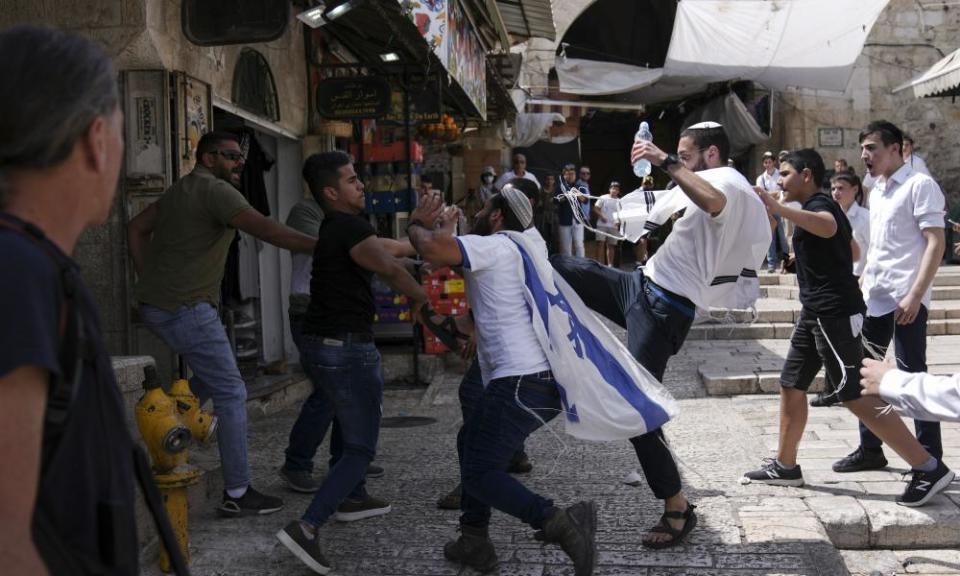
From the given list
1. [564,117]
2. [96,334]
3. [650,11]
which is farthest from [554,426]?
[650,11]

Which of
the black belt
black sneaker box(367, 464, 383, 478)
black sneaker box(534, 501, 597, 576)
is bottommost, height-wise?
black sneaker box(367, 464, 383, 478)

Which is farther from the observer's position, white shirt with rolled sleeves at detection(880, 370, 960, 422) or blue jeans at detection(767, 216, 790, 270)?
blue jeans at detection(767, 216, 790, 270)

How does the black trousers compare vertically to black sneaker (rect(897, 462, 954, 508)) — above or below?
above

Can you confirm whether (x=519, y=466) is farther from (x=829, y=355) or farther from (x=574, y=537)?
(x=574, y=537)

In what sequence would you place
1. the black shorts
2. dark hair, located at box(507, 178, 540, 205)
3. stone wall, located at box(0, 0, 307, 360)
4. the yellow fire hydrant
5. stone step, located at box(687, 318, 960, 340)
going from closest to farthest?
the yellow fire hydrant, dark hair, located at box(507, 178, 540, 205), the black shorts, stone wall, located at box(0, 0, 307, 360), stone step, located at box(687, 318, 960, 340)

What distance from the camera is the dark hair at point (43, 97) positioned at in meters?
1.51

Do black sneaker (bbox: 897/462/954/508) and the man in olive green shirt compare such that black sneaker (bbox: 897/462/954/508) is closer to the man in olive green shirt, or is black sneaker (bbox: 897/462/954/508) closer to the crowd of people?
the crowd of people

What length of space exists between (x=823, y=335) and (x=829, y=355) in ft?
0.37

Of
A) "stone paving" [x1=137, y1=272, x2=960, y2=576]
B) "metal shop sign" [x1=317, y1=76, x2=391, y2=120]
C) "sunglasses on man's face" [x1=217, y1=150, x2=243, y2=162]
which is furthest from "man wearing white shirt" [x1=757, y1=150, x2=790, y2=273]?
"sunglasses on man's face" [x1=217, y1=150, x2=243, y2=162]

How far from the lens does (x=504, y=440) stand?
3959mm

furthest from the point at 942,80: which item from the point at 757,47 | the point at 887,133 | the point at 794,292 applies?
the point at 887,133

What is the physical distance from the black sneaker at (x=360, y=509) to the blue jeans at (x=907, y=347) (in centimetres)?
282

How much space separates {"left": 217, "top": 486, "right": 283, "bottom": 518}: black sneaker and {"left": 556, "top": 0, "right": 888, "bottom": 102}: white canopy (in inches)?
590

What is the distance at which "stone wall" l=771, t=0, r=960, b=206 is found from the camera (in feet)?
64.9
